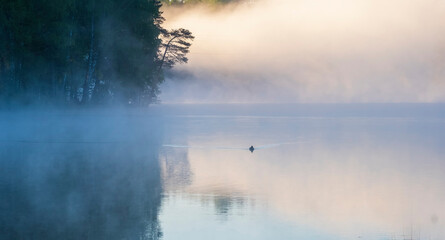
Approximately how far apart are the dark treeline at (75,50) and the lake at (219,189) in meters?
17.3

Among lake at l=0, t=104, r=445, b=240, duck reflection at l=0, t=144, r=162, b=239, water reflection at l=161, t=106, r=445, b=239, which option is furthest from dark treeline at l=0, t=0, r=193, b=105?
duck reflection at l=0, t=144, r=162, b=239

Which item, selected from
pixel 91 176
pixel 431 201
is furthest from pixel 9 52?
pixel 431 201

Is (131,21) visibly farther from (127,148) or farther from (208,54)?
(208,54)

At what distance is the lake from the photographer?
11.4 m

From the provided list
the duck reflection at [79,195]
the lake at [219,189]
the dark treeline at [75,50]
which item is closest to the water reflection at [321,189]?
the lake at [219,189]

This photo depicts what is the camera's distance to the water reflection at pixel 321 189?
11633 millimetres

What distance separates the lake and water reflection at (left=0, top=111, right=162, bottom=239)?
0.09 feet

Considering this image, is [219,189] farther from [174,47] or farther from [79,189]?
[174,47]

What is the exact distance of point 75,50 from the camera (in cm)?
5019

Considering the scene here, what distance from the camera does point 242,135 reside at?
32844 mm

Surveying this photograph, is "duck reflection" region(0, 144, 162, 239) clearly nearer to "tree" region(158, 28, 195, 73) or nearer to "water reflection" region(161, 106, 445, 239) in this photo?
"water reflection" region(161, 106, 445, 239)

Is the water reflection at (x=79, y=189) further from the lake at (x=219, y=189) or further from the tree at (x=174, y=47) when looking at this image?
the tree at (x=174, y=47)

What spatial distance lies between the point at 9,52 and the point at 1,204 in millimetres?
34315

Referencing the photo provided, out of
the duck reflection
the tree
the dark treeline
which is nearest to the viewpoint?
the duck reflection
